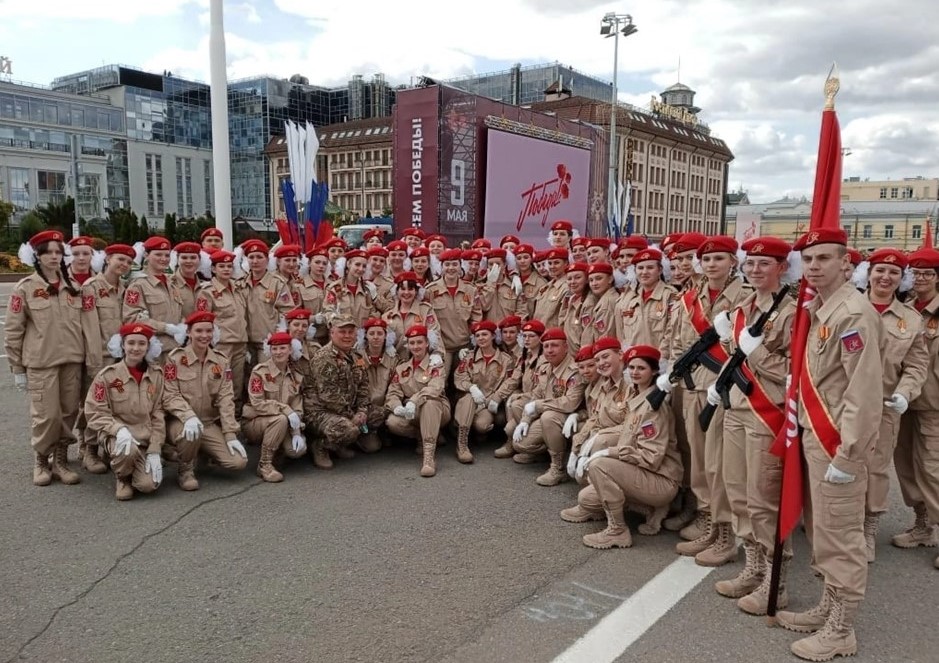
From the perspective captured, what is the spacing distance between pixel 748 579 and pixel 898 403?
147 centimetres

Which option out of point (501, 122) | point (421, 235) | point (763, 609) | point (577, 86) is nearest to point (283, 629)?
point (763, 609)

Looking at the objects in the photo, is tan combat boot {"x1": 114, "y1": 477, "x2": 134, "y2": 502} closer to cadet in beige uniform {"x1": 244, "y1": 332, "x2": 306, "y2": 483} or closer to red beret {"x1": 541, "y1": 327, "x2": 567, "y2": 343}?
cadet in beige uniform {"x1": 244, "y1": 332, "x2": 306, "y2": 483}

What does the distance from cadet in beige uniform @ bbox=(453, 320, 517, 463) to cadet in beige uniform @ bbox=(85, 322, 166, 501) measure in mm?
2577

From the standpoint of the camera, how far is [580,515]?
16.5ft

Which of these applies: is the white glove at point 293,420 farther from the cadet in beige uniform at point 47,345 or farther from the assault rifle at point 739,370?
the assault rifle at point 739,370

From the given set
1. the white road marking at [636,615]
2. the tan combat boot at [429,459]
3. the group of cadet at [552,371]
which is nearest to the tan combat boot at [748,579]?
the group of cadet at [552,371]

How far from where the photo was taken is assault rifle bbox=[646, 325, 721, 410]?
173 inches

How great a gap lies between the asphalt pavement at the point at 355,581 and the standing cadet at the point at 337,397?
0.56m

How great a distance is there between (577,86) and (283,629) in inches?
3675

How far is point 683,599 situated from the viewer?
13.0 feet

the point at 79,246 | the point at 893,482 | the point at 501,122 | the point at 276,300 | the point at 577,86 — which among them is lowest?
the point at 893,482

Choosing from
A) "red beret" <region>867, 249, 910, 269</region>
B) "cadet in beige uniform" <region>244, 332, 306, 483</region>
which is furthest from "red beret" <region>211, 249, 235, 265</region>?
"red beret" <region>867, 249, 910, 269</region>

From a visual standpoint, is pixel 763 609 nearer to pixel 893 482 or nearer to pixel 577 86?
pixel 893 482

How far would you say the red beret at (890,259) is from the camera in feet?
15.7
